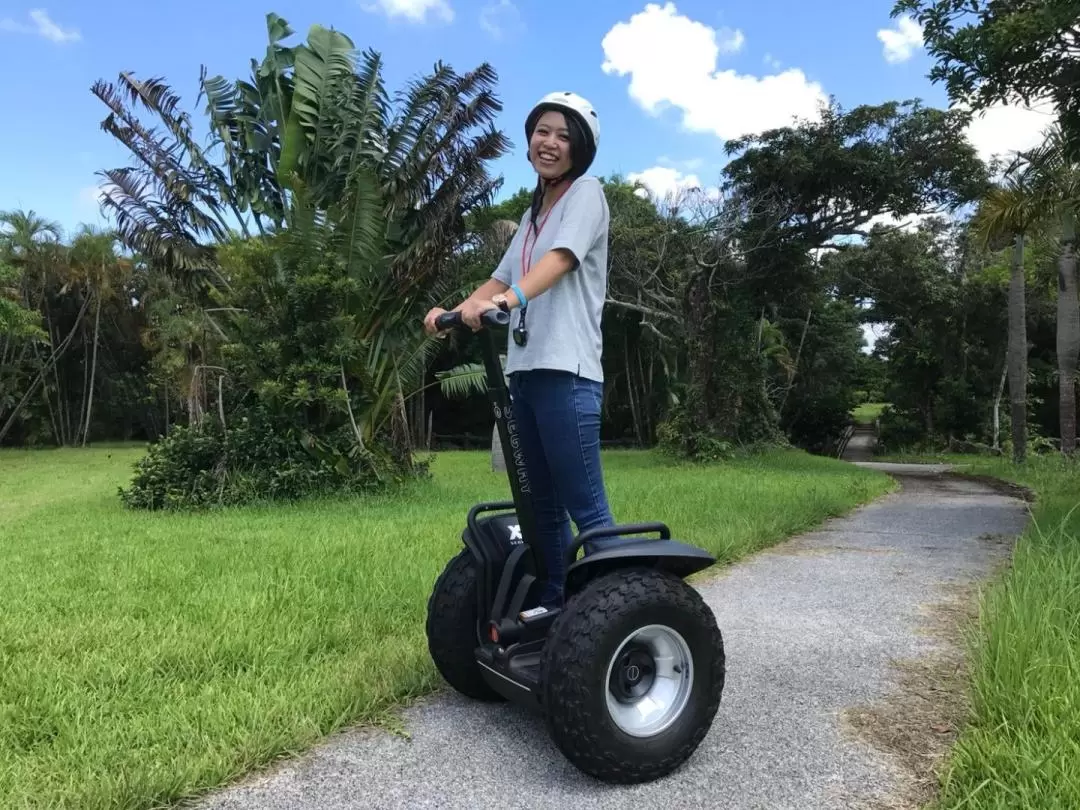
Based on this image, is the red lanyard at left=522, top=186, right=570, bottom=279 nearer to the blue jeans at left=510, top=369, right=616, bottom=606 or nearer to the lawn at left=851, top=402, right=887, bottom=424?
the blue jeans at left=510, top=369, right=616, bottom=606

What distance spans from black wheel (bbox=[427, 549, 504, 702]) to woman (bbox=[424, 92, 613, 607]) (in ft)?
0.84

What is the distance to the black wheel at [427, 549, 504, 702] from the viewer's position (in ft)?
8.39

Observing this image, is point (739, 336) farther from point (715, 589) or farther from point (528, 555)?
point (528, 555)

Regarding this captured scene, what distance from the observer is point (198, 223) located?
34.6ft

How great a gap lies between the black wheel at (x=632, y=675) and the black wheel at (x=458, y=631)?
54 centimetres

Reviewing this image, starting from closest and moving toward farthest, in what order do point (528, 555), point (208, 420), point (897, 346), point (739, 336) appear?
1. point (528, 555)
2. point (208, 420)
3. point (739, 336)
4. point (897, 346)

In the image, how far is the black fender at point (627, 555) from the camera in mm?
2184

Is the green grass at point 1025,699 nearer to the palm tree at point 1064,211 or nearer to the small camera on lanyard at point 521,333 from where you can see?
the small camera on lanyard at point 521,333

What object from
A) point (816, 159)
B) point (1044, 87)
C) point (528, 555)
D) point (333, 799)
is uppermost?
point (816, 159)

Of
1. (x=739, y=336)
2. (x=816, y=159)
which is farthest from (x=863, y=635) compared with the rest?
(x=739, y=336)

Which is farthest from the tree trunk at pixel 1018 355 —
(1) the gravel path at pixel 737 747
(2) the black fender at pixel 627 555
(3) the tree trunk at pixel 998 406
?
(2) the black fender at pixel 627 555

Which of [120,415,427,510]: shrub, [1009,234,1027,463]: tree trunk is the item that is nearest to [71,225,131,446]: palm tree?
[120,415,427,510]: shrub

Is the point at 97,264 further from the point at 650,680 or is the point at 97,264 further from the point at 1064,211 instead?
the point at 650,680

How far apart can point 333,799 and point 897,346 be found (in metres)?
31.3
